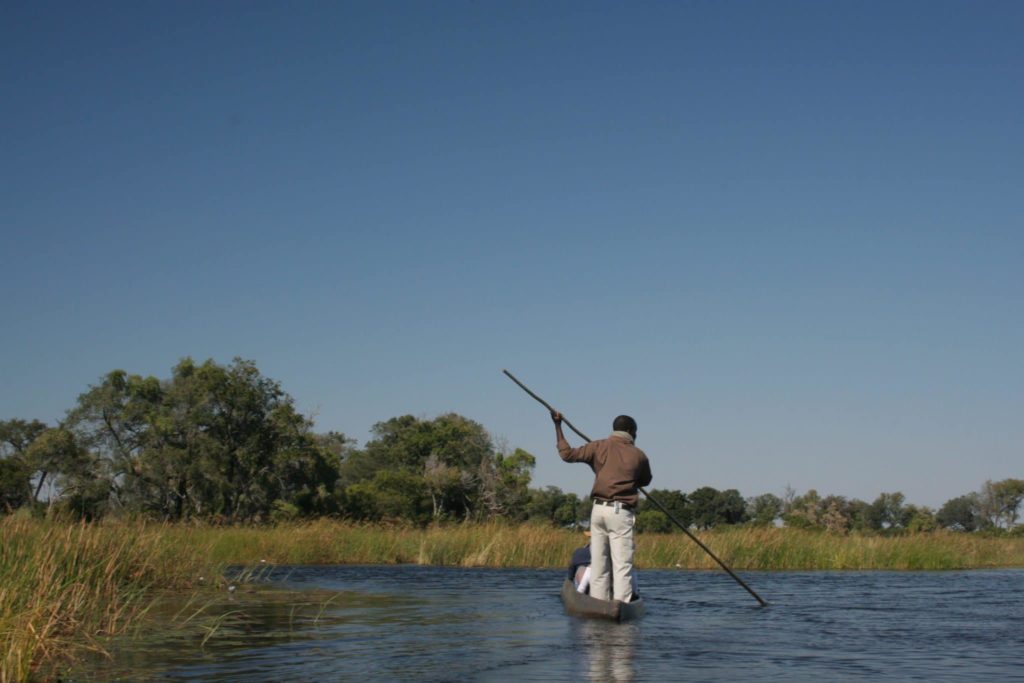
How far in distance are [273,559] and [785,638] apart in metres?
18.2

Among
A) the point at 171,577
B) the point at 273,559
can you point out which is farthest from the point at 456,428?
the point at 171,577

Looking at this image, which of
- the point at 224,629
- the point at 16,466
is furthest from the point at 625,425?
the point at 16,466

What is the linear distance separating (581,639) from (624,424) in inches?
116

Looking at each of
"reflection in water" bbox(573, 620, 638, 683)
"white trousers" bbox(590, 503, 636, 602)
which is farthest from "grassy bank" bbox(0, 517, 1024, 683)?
"reflection in water" bbox(573, 620, 638, 683)

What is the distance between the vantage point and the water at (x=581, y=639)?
28.8ft

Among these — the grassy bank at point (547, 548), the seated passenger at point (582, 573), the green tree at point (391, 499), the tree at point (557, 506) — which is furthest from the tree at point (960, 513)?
the seated passenger at point (582, 573)

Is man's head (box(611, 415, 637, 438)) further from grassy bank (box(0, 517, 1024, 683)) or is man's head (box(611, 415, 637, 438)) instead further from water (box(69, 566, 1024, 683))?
grassy bank (box(0, 517, 1024, 683))

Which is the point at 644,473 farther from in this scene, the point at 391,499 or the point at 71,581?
the point at 391,499

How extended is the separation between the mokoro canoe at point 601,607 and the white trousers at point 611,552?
0.11 meters

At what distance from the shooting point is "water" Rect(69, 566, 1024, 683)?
8766mm

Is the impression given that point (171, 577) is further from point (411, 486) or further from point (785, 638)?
point (411, 486)

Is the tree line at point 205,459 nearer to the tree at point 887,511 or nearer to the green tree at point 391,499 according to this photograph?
the green tree at point 391,499

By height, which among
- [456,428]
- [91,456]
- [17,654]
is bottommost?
[17,654]

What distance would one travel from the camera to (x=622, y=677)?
838 cm
